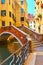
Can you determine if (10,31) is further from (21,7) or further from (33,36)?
(21,7)

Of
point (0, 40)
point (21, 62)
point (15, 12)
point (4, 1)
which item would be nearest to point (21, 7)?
point (15, 12)

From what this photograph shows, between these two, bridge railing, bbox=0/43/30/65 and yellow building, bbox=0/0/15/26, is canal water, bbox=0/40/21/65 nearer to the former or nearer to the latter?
yellow building, bbox=0/0/15/26

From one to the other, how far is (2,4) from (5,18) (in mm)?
2675

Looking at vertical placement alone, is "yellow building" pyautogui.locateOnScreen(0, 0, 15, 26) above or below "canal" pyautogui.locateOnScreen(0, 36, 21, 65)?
above

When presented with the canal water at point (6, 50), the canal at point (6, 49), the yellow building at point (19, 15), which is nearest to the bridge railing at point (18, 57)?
the canal at point (6, 49)

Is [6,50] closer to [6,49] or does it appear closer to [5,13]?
[6,49]

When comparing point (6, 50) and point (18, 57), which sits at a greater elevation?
point (18, 57)

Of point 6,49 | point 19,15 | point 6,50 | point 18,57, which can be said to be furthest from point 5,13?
point 18,57

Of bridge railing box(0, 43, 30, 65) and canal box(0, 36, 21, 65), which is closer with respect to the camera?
bridge railing box(0, 43, 30, 65)

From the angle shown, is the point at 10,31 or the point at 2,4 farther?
the point at 2,4

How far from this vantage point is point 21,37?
2261 centimetres

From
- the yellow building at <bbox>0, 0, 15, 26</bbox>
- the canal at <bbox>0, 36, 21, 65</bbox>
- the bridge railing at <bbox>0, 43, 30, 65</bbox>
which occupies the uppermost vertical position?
the bridge railing at <bbox>0, 43, 30, 65</bbox>

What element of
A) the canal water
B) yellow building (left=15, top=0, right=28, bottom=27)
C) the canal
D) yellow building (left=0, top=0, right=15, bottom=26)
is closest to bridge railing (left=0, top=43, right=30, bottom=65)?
→ the canal

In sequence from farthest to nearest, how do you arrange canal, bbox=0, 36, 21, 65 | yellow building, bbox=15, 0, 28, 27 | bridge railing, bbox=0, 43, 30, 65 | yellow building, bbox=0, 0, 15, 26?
yellow building, bbox=15, 0, 28, 27
yellow building, bbox=0, 0, 15, 26
canal, bbox=0, 36, 21, 65
bridge railing, bbox=0, 43, 30, 65
